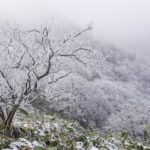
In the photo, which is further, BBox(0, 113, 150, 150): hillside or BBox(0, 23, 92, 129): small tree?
BBox(0, 23, 92, 129): small tree

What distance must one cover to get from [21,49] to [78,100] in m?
76.1

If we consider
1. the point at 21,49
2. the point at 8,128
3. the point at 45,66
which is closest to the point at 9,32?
the point at 21,49

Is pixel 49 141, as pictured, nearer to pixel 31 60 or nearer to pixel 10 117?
pixel 10 117

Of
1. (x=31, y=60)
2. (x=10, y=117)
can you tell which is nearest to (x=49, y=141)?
(x=10, y=117)

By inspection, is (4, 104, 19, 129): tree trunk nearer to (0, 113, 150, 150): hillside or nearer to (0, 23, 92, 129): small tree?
(0, 23, 92, 129): small tree

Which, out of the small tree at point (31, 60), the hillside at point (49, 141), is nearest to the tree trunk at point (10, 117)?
the small tree at point (31, 60)

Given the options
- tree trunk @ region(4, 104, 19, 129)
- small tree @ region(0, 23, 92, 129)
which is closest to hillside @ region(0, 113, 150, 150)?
tree trunk @ region(4, 104, 19, 129)

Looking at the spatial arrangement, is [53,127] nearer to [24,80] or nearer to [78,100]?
[24,80]

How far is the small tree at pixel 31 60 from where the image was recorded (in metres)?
12.9

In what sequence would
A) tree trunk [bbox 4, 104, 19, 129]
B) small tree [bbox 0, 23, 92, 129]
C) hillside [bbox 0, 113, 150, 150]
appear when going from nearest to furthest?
hillside [bbox 0, 113, 150, 150] < tree trunk [bbox 4, 104, 19, 129] < small tree [bbox 0, 23, 92, 129]

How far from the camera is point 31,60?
524 inches

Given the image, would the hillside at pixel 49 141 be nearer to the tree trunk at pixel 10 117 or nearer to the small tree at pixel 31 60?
the tree trunk at pixel 10 117

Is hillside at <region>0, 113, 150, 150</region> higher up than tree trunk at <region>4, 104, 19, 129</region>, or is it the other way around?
tree trunk at <region>4, 104, 19, 129</region>

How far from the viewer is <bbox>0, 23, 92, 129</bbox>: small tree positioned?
42.2 ft
